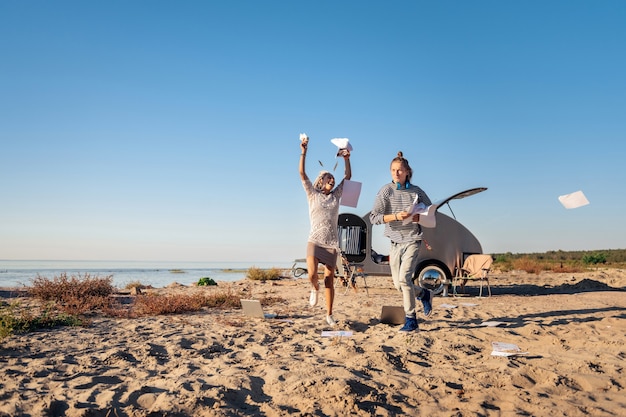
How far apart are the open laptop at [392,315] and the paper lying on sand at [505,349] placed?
4.70 ft

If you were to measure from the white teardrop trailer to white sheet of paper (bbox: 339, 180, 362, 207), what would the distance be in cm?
479

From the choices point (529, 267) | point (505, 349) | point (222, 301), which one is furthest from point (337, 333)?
point (529, 267)

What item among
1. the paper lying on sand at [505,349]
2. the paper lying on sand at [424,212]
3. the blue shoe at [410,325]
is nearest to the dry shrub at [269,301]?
the blue shoe at [410,325]

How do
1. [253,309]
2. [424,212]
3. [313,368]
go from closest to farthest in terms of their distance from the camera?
[313,368] < [424,212] < [253,309]

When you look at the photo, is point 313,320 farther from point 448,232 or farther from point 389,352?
point 448,232

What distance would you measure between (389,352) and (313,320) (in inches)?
89.3

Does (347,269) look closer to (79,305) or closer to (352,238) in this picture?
(352,238)

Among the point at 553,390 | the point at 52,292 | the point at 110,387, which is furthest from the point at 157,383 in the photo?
the point at 52,292

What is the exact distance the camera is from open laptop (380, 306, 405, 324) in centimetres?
679

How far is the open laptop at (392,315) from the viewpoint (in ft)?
22.3

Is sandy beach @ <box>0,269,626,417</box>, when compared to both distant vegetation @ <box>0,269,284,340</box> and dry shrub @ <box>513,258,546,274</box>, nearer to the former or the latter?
distant vegetation @ <box>0,269,284,340</box>

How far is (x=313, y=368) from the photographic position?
4.33m

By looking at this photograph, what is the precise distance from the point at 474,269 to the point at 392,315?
4744 mm

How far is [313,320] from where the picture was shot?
7.14 metres
